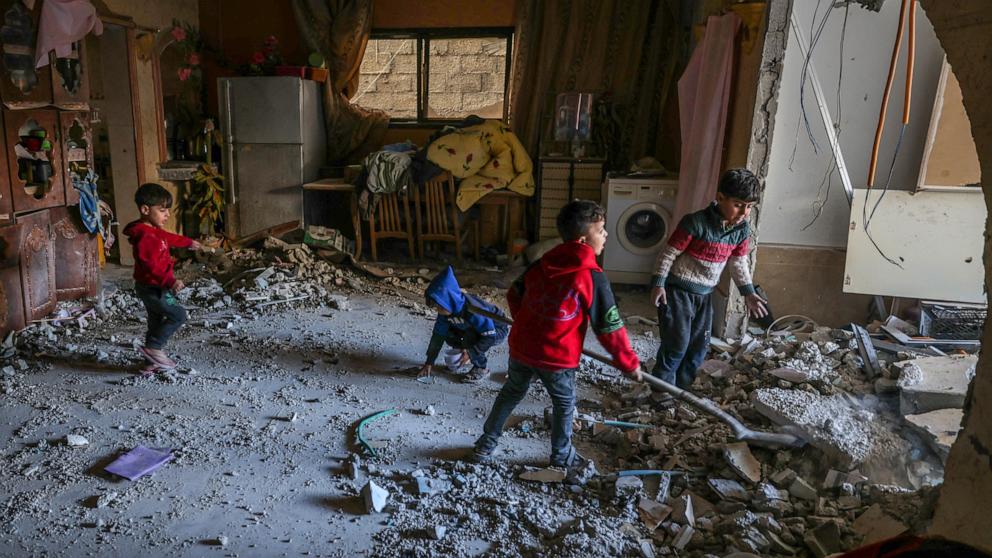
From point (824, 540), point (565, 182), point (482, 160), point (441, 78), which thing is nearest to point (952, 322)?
point (824, 540)

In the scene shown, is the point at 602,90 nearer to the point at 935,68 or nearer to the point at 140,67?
the point at 935,68

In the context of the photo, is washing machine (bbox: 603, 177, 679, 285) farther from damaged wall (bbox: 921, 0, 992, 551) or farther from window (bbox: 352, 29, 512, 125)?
damaged wall (bbox: 921, 0, 992, 551)

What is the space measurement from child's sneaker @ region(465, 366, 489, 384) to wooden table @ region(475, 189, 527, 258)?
9.69ft

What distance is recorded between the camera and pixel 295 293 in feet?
18.0

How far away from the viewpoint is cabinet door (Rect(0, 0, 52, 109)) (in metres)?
4.10

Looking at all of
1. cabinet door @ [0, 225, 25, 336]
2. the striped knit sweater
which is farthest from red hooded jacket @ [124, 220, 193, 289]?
the striped knit sweater

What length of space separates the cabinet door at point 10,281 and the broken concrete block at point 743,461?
448cm

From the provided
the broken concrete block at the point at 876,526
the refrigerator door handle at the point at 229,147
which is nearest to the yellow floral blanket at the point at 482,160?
the refrigerator door handle at the point at 229,147

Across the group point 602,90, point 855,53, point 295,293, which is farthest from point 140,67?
point 855,53

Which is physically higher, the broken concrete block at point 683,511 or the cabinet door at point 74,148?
the cabinet door at point 74,148

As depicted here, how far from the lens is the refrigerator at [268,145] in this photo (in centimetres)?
677

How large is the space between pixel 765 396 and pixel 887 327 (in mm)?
1743

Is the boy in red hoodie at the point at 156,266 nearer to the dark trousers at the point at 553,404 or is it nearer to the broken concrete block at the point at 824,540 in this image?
the dark trousers at the point at 553,404

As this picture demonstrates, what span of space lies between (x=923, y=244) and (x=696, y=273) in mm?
2082
